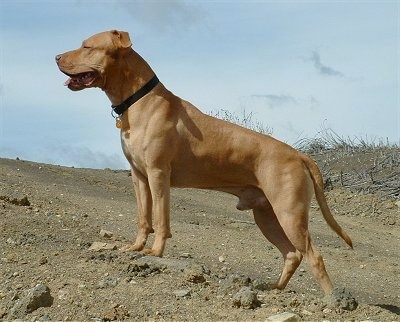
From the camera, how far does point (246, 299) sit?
265 inches

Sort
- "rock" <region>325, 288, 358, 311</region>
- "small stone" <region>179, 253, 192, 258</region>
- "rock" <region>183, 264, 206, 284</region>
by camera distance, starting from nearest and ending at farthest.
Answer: "rock" <region>325, 288, 358, 311</region> → "rock" <region>183, 264, 206, 284</region> → "small stone" <region>179, 253, 192, 258</region>

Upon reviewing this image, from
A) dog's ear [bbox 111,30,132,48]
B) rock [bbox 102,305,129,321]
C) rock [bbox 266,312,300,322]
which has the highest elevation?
dog's ear [bbox 111,30,132,48]

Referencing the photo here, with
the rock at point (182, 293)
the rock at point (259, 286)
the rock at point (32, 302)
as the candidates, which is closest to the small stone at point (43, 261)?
the rock at point (32, 302)

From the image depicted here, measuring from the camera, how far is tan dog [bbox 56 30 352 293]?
7.96 metres

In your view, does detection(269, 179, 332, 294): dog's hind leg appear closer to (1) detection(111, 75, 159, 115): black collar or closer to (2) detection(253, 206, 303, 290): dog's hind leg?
(2) detection(253, 206, 303, 290): dog's hind leg

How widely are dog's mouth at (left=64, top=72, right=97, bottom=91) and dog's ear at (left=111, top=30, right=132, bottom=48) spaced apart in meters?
0.39

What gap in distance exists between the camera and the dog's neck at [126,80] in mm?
8305

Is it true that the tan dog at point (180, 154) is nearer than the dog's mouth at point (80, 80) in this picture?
Yes

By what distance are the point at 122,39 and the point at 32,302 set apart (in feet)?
9.33

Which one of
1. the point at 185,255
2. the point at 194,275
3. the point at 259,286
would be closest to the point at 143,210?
the point at 194,275

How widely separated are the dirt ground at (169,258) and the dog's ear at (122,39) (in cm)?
201

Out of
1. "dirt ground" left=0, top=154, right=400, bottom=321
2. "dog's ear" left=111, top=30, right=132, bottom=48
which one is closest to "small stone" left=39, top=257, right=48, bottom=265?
"dirt ground" left=0, top=154, right=400, bottom=321

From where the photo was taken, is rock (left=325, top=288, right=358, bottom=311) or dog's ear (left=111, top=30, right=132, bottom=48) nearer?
rock (left=325, top=288, right=358, bottom=311)

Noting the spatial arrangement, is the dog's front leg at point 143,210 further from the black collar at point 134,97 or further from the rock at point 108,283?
the rock at point 108,283
